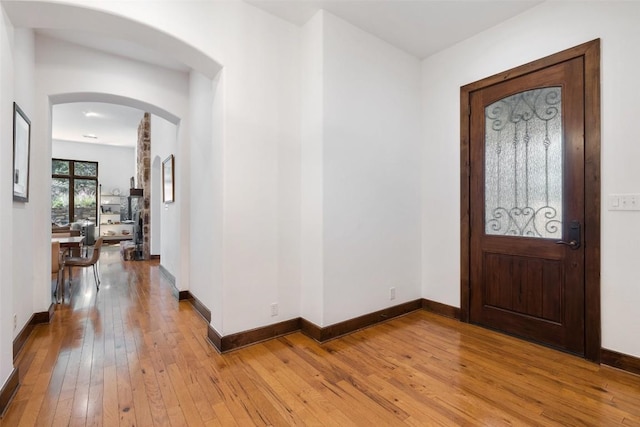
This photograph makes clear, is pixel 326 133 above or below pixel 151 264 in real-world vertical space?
above

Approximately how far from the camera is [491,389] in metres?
2.06

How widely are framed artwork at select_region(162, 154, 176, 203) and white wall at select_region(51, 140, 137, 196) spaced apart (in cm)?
745

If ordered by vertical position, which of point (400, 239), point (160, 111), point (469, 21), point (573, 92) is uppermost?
point (469, 21)

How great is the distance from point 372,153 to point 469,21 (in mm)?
1603

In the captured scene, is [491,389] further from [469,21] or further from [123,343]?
[469,21]

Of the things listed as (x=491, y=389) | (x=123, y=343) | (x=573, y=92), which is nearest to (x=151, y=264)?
(x=123, y=343)

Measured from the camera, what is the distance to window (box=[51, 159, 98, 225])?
10.3m

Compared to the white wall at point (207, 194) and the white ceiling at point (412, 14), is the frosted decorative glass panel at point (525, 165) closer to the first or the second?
the white ceiling at point (412, 14)

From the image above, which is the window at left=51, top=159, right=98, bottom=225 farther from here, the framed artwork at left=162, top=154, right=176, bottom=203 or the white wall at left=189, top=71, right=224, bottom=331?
the white wall at left=189, top=71, right=224, bottom=331

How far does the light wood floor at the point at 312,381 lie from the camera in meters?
1.79

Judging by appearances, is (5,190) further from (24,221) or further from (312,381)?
(312,381)

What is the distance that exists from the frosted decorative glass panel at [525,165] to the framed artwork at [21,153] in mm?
4367

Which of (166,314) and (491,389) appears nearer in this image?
(491,389)

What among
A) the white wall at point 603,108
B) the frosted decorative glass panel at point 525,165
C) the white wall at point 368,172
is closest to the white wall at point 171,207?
the white wall at point 368,172
